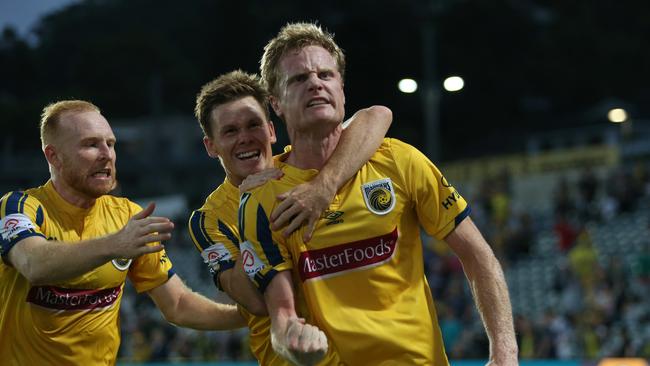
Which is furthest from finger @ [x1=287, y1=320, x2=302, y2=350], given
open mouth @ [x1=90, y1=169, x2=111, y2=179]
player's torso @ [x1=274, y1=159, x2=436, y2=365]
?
open mouth @ [x1=90, y1=169, x2=111, y2=179]

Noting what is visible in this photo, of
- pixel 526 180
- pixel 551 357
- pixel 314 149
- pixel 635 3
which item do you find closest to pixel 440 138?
pixel 635 3

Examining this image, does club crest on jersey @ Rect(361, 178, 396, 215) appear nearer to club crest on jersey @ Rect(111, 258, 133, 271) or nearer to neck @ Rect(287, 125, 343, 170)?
neck @ Rect(287, 125, 343, 170)

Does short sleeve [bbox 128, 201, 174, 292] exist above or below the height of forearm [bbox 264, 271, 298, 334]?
above

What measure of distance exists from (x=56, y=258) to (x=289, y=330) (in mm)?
1545

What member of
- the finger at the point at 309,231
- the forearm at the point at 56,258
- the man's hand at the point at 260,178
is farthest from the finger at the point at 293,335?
the forearm at the point at 56,258

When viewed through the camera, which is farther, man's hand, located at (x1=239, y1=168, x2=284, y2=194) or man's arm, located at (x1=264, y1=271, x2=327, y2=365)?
man's hand, located at (x1=239, y1=168, x2=284, y2=194)

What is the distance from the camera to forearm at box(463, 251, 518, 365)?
13.9 feet

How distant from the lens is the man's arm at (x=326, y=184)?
4355mm

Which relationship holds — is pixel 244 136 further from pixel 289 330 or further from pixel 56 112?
pixel 289 330

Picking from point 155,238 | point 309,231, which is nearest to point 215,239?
point 155,238

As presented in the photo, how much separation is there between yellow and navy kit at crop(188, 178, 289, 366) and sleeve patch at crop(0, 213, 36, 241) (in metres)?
0.81

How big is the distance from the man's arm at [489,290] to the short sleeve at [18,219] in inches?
83.4

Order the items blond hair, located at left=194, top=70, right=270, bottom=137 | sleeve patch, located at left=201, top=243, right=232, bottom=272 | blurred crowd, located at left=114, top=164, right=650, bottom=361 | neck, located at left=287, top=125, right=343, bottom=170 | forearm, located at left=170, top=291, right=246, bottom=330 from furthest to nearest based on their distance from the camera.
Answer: blurred crowd, located at left=114, top=164, right=650, bottom=361 < forearm, located at left=170, top=291, right=246, bottom=330 < blond hair, located at left=194, top=70, right=270, bottom=137 < sleeve patch, located at left=201, top=243, right=232, bottom=272 < neck, located at left=287, top=125, right=343, bottom=170

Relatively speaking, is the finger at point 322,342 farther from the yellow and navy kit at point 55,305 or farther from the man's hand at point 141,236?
the yellow and navy kit at point 55,305
